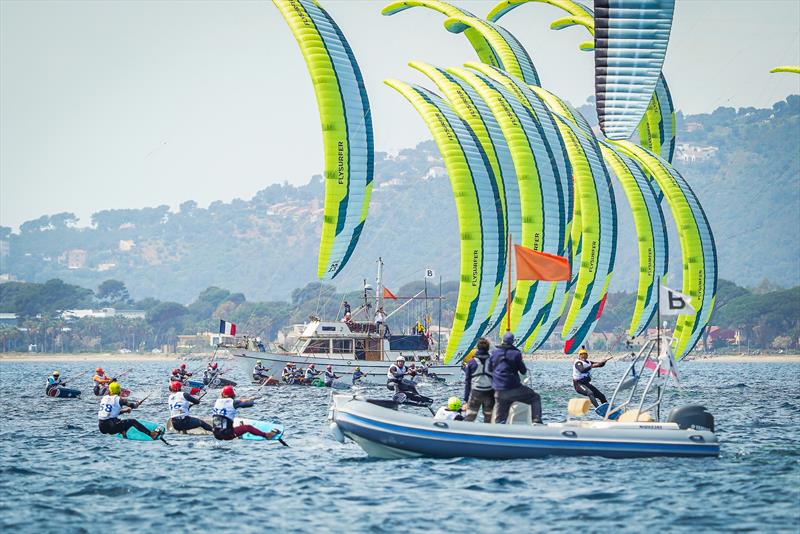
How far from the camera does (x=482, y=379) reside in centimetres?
2688

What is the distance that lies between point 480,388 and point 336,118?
2726cm

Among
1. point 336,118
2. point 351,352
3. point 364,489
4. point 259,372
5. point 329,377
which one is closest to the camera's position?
point 364,489

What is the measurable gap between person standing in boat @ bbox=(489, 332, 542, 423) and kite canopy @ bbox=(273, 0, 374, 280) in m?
26.1

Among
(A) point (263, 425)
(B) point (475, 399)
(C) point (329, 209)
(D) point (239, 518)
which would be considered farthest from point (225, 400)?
(C) point (329, 209)

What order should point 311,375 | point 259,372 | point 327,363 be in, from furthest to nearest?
1. point 327,363
2. point 259,372
3. point 311,375

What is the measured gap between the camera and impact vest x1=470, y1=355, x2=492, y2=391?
2680 cm

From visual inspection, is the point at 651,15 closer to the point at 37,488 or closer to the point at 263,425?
the point at 263,425

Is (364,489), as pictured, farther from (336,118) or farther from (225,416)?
(336,118)

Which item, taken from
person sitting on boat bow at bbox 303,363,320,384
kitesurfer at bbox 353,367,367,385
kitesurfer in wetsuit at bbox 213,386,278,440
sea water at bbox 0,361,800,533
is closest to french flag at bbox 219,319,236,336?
person sitting on boat bow at bbox 303,363,320,384

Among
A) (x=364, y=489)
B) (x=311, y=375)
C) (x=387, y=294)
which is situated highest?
(x=387, y=294)

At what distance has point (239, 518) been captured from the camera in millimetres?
20609

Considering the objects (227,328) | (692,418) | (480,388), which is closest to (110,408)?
(480,388)

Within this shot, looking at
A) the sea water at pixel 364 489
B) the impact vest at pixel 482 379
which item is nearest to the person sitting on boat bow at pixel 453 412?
the impact vest at pixel 482 379

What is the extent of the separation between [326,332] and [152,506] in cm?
4407
